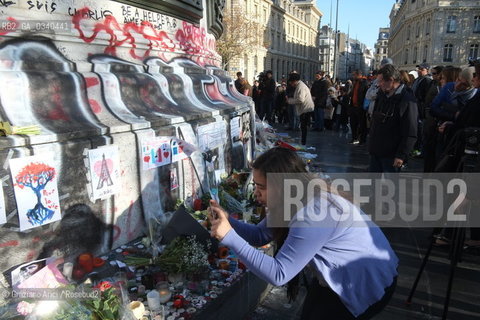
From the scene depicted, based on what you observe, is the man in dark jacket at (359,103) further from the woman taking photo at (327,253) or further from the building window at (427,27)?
the building window at (427,27)

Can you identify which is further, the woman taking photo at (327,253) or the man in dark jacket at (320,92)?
the man in dark jacket at (320,92)

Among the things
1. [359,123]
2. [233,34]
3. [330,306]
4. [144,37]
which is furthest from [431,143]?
[233,34]

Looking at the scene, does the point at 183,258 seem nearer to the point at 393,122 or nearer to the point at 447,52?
the point at 393,122

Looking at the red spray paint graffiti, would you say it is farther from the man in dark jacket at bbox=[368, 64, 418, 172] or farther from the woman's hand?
the man in dark jacket at bbox=[368, 64, 418, 172]

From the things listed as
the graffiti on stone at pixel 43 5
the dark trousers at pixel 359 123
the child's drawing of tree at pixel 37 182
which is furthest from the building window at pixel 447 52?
the child's drawing of tree at pixel 37 182

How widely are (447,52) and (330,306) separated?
81.3 meters

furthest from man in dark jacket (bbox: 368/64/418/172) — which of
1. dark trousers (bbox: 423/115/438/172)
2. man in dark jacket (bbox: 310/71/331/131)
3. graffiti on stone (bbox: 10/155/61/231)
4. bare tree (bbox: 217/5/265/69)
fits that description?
bare tree (bbox: 217/5/265/69)

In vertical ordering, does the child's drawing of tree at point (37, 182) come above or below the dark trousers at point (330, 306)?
above

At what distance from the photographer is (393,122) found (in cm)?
477

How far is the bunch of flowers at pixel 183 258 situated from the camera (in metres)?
2.79

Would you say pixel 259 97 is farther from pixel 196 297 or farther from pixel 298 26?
pixel 298 26

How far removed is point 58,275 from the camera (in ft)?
8.20

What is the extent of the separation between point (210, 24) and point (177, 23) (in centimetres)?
151

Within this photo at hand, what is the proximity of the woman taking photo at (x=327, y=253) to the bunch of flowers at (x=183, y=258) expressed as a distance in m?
0.86
